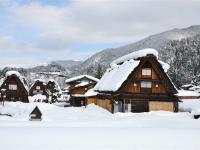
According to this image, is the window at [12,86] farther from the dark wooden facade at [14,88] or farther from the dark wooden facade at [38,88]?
the dark wooden facade at [38,88]

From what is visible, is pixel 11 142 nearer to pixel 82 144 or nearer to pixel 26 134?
pixel 26 134

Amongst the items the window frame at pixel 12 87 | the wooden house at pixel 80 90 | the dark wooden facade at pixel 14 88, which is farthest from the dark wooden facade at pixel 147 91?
the wooden house at pixel 80 90

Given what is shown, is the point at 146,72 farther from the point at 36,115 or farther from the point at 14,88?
the point at 14,88

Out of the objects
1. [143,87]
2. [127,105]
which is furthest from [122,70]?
[127,105]

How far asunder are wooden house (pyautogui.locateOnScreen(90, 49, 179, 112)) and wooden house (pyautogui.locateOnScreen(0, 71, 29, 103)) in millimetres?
26376

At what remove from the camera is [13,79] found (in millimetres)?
62500

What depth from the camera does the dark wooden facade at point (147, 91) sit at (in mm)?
38594

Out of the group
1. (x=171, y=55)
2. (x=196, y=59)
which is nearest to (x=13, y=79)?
(x=196, y=59)

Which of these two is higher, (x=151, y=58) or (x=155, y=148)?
(x=151, y=58)

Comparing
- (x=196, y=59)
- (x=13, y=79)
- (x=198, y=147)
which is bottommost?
(x=198, y=147)

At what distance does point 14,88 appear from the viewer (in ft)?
207

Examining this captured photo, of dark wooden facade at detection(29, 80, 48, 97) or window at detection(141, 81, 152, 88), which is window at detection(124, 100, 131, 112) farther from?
dark wooden facade at detection(29, 80, 48, 97)

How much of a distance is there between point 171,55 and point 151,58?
354ft

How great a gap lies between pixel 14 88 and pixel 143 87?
1252 inches
